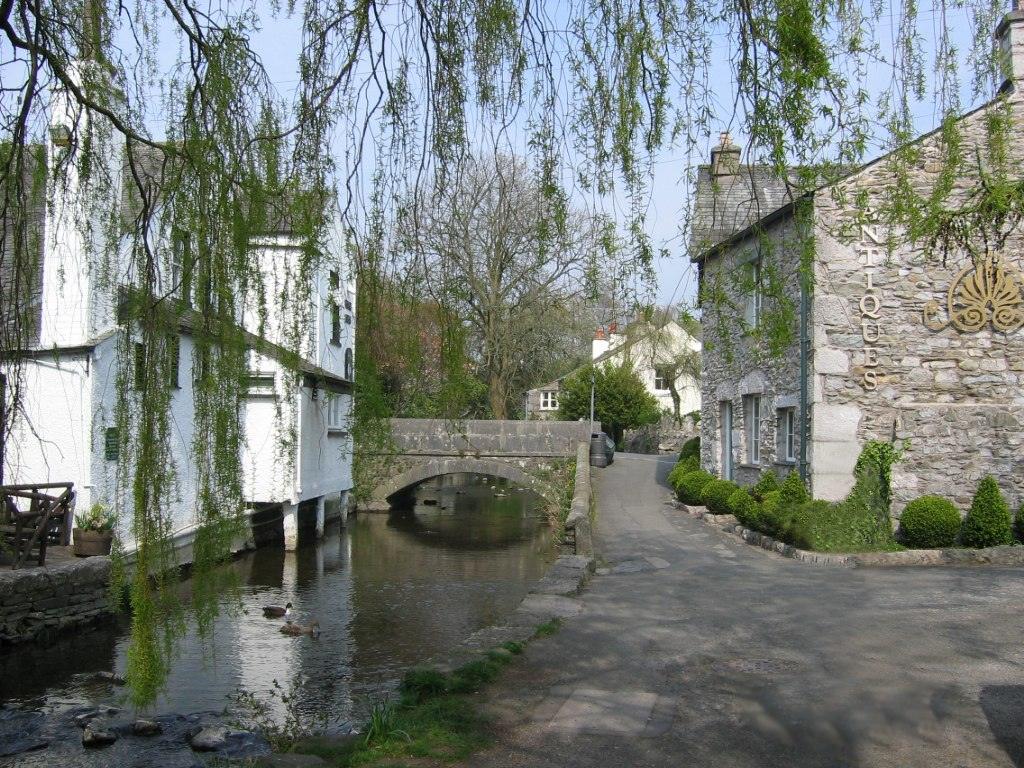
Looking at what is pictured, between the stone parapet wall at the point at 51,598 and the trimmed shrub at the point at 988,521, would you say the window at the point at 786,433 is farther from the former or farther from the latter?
the stone parapet wall at the point at 51,598

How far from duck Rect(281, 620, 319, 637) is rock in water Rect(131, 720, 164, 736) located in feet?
13.2

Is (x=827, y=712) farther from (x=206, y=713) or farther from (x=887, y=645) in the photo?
(x=206, y=713)

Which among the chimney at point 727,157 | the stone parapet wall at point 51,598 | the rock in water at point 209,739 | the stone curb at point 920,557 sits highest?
the chimney at point 727,157

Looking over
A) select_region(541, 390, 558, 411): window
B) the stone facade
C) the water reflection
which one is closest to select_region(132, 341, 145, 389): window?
the water reflection

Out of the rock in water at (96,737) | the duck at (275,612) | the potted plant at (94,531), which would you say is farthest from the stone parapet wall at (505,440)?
the rock in water at (96,737)

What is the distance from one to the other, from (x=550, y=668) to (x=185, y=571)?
412 inches

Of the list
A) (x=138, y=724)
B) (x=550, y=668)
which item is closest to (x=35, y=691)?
(x=138, y=724)

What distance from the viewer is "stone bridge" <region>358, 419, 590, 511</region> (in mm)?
26391

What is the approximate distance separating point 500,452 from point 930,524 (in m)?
15.4

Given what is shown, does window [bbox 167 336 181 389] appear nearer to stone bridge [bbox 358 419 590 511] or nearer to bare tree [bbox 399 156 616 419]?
bare tree [bbox 399 156 616 419]

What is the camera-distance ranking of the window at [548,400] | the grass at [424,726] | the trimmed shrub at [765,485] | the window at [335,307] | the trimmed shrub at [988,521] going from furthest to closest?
the window at [548,400]
the trimmed shrub at [765,485]
the trimmed shrub at [988,521]
the grass at [424,726]
the window at [335,307]

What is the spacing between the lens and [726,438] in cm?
1875

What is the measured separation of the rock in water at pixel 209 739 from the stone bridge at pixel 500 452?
18.3m

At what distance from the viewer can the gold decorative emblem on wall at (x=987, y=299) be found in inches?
528
